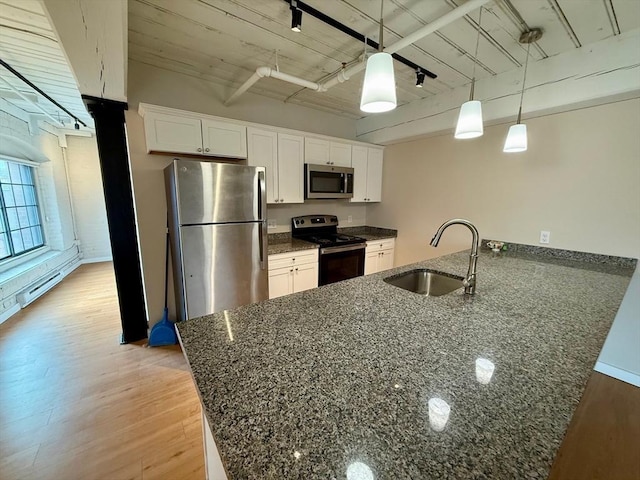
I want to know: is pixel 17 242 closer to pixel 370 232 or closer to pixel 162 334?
pixel 162 334

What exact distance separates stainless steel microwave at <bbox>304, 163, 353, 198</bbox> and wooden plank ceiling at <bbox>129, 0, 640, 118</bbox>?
975mm

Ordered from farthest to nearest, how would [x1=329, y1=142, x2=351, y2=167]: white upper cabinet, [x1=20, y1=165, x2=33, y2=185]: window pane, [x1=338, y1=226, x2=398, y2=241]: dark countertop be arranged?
[x1=20, y1=165, x2=33, y2=185]: window pane, [x1=338, y1=226, x2=398, y2=241]: dark countertop, [x1=329, y1=142, x2=351, y2=167]: white upper cabinet

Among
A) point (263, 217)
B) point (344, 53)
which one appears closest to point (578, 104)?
point (344, 53)

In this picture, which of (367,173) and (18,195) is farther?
(18,195)

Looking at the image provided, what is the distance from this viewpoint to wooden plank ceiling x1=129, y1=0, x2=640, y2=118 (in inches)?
62.9

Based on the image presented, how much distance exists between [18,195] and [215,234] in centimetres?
430

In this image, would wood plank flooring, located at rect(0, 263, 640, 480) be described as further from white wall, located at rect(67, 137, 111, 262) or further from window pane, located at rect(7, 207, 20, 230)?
Result: white wall, located at rect(67, 137, 111, 262)

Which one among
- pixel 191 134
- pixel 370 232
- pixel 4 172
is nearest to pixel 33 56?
pixel 191 134

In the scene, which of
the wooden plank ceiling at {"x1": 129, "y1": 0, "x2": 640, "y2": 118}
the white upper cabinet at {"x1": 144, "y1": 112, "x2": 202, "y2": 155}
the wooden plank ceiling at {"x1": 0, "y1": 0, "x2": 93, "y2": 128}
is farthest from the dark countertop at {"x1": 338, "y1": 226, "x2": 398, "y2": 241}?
the wooden plank ceiling at {"x1": 0, "y1": 0, "x2": 93, "y2": 128}

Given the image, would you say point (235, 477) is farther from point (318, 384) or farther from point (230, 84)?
point (230, 84)

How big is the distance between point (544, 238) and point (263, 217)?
2.69m

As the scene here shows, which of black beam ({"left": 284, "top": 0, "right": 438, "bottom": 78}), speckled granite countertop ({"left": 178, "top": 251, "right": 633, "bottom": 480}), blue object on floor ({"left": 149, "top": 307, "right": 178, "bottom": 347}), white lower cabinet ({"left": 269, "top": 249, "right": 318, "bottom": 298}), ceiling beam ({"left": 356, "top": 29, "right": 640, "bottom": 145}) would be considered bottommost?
blue object on floor ({"left": 149, "top": 307, "right": 178, "bottom": 347})

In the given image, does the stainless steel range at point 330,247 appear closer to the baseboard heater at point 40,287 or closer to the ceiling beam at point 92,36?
the ceiling beam at point 92,36

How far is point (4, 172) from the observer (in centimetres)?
379
